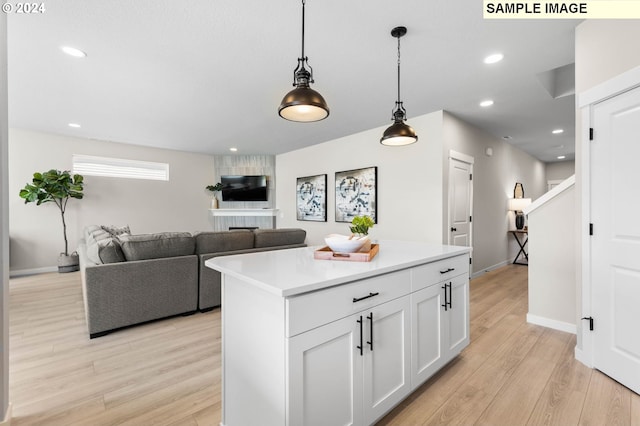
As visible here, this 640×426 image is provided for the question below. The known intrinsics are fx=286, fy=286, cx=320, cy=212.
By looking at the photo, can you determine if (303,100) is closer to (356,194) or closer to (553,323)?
(553,323)

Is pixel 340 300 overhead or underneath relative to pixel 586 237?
underneath

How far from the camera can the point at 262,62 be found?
2.76m

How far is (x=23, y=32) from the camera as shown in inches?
89.5

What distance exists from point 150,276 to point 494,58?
393 centimetres

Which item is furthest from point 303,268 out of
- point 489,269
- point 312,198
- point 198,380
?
point 489,269

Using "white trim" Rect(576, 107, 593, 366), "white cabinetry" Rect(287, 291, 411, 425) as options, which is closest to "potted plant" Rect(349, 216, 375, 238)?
"white cabinetry" Rect(287, 291, 411, 425)

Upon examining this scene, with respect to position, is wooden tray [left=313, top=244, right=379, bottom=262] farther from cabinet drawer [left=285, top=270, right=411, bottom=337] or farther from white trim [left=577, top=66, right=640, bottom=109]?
white trim [left=577, top=66, right=640, bottom=109]

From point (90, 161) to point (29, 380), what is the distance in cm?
496

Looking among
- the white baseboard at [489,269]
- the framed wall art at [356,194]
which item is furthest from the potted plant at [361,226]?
the white baseboard at [489,269]

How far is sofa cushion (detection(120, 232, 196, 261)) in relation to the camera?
2801 mm

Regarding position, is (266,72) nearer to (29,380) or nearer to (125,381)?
(125,381)

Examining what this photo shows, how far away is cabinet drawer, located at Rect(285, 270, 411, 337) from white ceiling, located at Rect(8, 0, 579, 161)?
6.15ft

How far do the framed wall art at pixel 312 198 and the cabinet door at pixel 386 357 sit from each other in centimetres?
437

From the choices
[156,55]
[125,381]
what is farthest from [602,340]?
[156,55]
